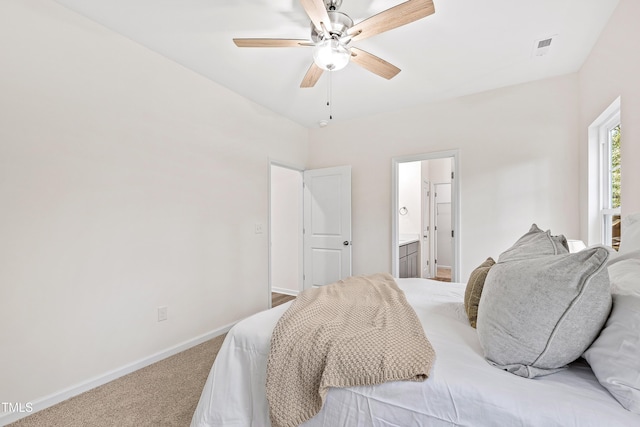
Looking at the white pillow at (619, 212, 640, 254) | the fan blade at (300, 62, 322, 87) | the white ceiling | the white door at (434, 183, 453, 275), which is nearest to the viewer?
the white pillow at (619, 212, 640, 254)

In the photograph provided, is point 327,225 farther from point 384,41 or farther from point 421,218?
point 384,41

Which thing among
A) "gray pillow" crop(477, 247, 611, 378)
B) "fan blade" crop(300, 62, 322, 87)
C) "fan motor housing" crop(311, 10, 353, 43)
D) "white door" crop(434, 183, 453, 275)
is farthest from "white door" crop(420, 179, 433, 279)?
"gray pillow" crop(477, 247, 611, 378)

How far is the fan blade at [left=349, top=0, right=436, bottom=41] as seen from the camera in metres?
1.51

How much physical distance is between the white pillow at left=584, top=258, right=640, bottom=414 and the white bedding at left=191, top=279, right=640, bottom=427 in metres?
0.04

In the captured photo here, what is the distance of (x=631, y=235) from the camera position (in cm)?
133

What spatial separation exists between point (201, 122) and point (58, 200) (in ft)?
4.56

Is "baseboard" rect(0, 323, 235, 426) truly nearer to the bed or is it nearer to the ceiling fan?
the bed

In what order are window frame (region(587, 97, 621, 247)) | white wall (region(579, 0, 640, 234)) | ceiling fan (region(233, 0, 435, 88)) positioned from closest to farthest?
ceiling fan (region(233, 0, 435, 88))
white wall (region(579, 0, 640, 234))
window frame (region(587, 97, 621, 247))

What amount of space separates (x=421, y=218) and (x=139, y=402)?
15.3ft

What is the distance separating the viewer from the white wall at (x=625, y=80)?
5.72 feet

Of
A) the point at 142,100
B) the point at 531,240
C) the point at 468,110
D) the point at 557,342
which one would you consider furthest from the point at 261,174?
the point at 557,342

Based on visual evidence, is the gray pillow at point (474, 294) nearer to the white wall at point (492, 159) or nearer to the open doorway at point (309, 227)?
the white wall at point (492, 159)

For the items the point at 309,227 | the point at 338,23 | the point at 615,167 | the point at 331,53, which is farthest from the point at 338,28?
the point at 309,227

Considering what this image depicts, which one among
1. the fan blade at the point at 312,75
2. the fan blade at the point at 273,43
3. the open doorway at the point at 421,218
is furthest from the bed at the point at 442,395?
the open doorway at the point at 421,218
